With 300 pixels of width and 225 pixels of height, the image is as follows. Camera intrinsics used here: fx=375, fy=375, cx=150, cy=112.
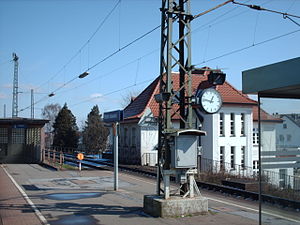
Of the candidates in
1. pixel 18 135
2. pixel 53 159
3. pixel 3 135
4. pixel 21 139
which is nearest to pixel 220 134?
pixel 53 159

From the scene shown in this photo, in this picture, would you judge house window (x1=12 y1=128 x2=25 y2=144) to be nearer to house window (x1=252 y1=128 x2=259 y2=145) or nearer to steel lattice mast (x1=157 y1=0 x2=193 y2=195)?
house window (x1=252 y1=128 x2=259 y2=145)

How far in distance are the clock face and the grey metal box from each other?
37.0 inches

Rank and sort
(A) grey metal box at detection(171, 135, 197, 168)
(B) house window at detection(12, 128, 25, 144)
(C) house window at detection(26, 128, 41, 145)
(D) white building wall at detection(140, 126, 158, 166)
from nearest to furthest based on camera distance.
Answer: (A) grey metal box at detection(171, 135, 197, 168)
(D) white building wall at detection(140, 126, 158, 166)
(B) house window at detection(12, 128, 25, 144)
(C) house window at detection(26, 128, 41, 145)

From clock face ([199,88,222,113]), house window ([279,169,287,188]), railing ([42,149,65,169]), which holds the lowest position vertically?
railing ([42,149,65,169])

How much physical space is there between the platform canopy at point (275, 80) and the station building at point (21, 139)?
1083 inches

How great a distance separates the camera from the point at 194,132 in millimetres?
10477

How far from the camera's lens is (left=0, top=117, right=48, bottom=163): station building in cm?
3306

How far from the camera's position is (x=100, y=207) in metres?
11.8

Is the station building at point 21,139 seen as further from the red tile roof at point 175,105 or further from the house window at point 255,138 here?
the house window at point 255,138

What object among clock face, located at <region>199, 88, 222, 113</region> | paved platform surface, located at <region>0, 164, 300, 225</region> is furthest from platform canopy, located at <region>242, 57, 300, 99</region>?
clock face, located at <region>199, 88, 222, 113</region>

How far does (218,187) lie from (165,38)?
26.5ft

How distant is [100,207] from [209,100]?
4.75 metres

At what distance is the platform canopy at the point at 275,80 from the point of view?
6637 millimetres

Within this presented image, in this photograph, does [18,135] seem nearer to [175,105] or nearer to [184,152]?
[175,105]
